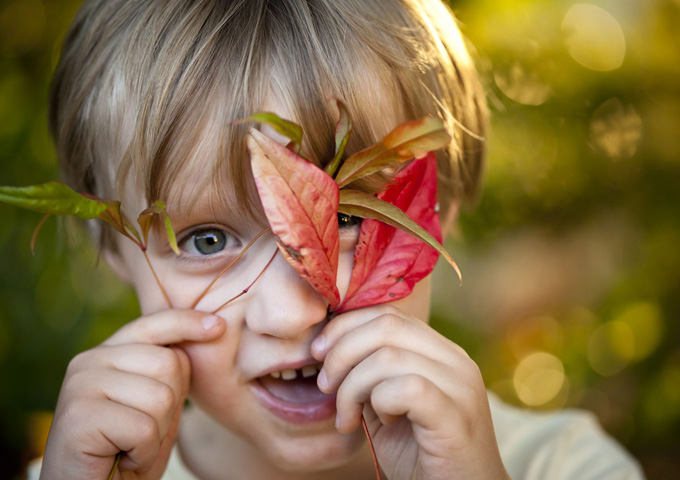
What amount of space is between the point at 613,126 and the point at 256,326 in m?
1.14

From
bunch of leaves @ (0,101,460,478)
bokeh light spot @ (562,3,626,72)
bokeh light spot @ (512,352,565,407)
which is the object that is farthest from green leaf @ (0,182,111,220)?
bokeh light spot @ (512,352,565,407)

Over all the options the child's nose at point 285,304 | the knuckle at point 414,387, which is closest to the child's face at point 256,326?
the child's nose at point 285,304

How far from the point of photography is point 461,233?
165 centimetres

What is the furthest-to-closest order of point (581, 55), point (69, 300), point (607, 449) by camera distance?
point (69, 300) < point (581, 55) < point (607, 449)

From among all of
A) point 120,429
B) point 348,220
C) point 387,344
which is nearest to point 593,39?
point 348,220

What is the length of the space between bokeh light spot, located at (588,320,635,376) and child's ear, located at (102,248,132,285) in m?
1.17

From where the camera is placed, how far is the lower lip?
86 centimetres

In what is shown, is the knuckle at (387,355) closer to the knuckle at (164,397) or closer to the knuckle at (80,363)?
the knuckle at (164,397)

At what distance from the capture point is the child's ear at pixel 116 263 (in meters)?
1.09

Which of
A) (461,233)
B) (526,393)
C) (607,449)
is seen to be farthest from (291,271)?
(526,393)

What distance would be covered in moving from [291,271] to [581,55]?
1.07 m

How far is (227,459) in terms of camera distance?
3.79 feet

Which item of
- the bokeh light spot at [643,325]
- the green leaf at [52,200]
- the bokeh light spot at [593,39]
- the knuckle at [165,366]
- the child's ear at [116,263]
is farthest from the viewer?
the bokeh light spot at [643,325]

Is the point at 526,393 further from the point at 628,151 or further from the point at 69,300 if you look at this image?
the point at 69,300
